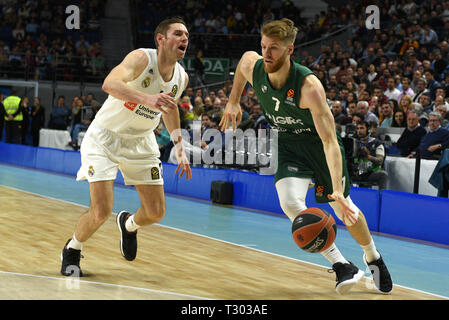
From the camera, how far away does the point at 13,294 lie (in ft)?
15.0

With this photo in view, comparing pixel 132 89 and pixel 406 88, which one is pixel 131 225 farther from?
pixel 406 88

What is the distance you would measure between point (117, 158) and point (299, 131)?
148 cm

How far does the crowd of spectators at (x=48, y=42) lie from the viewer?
2252cm

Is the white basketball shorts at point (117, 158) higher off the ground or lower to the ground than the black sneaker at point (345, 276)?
higher

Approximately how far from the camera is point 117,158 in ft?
17.5

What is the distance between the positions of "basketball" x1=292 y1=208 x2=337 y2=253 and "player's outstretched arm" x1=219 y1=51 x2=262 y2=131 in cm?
89

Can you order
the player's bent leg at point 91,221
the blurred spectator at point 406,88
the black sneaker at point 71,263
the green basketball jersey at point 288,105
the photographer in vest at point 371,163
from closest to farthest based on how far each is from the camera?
the green basketball jersey at point 288,105 < the player's bent leg at point 91,221 < the black sneaker at point 71,263 < the photographer in vest at point 371,163 < the blurred spectator at point 406,88

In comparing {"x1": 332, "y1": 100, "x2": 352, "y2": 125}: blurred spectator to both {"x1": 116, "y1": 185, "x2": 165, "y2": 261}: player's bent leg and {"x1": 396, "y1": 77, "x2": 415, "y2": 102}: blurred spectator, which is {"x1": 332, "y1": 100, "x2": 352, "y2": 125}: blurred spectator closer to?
{"x1": 396, "y1": 77, "x2": 415, "y2": 102}: blurred spectator

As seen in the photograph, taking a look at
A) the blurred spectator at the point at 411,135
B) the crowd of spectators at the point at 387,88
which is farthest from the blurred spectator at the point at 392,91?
the blurred spectator at the point at 411,135

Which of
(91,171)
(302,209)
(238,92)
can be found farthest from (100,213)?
(302,209)

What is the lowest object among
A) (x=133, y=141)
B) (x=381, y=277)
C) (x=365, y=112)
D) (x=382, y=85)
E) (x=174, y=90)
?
(x=381, y=277)

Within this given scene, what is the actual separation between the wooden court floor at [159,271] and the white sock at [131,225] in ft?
1.12

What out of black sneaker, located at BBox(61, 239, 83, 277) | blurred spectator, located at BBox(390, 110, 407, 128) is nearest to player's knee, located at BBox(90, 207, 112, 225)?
black sneaker, located at BBox(61, 239, 83, 277)

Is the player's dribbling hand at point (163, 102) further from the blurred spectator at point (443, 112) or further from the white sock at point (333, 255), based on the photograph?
the blurred spectator at point (443, 112)
